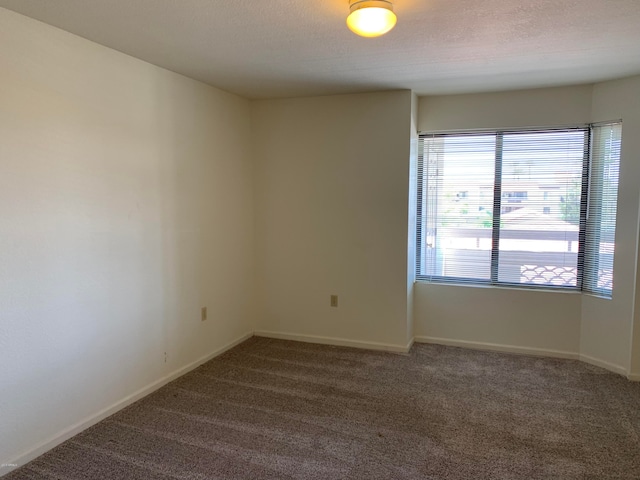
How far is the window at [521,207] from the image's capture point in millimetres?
3660

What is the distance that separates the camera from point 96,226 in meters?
2.69

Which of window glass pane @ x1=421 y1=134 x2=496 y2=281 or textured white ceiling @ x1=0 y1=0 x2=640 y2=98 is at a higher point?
textured white ceiling @ x1=0 y1=0 x2=640 y2=98

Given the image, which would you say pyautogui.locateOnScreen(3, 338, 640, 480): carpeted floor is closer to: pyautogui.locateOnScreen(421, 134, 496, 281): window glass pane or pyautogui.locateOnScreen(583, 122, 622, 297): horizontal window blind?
pyautogui.locateOnScreen(583, 122, 622, 297): horizontal window blind

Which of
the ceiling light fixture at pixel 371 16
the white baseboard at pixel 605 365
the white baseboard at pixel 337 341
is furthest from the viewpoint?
the white baseboard at pixel 337 341

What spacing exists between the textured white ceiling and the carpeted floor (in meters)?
2.32

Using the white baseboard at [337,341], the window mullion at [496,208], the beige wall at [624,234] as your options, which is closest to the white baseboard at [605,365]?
the beige wall at [624,234]

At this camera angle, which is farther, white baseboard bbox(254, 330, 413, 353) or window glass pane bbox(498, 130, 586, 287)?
white baseboard bbox(254, 330, 413, 353)

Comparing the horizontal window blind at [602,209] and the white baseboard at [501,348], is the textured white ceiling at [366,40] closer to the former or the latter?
the horizontal window blind at [602,209]

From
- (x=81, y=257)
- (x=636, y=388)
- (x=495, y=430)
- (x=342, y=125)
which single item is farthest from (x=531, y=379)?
(x=81, y=257)

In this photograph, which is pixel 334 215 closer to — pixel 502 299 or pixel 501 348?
pixel 502 299

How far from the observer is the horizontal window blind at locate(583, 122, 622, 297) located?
3531 millimetres

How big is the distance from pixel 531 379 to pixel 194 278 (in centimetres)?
281

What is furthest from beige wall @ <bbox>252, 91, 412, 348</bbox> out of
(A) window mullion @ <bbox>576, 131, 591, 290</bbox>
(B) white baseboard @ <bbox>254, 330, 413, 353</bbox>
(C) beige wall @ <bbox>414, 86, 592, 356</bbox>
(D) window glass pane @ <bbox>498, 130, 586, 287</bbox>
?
Result: (A) window mullion @ <bbox>576, 131, 591, 290</bbox>

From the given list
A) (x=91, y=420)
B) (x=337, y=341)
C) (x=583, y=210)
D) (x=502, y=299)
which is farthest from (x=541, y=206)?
(x=91, y=420)
